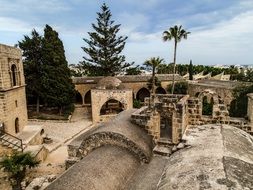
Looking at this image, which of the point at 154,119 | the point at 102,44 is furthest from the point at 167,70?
the point at 154,119

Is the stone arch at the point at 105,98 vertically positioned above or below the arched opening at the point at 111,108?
above

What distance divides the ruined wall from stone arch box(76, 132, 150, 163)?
786 cm

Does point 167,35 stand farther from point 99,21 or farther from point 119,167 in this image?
point 119,167

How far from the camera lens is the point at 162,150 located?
364 inches

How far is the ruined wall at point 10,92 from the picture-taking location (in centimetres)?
1467

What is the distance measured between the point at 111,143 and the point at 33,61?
17.2m

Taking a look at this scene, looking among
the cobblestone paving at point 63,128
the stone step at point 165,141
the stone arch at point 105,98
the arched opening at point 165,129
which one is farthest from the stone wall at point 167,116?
the stone arch at point 105,98

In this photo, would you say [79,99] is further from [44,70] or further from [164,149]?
[164,149]

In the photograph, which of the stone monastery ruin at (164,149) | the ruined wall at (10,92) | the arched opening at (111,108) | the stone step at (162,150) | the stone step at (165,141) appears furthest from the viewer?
the arched opening at (111,108)

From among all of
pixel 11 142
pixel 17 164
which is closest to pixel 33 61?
pixel 11 142

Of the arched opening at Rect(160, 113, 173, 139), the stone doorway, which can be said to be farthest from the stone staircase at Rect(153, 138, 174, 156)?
the stone doorway

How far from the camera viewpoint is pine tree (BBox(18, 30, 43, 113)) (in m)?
23.2

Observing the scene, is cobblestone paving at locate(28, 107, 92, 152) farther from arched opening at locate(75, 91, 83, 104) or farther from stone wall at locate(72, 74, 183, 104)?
arched opening at locate(75, 91, 83, 104)

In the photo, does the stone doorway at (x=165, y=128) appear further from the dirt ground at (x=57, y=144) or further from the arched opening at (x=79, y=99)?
the arched opening at (x=79, y=99)
